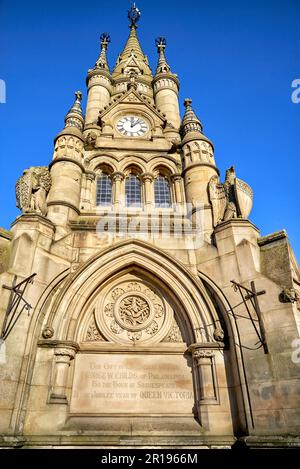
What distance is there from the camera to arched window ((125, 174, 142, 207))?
543 inches

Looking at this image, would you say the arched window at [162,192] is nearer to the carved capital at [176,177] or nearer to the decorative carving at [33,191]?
the carved capital at [176,177]

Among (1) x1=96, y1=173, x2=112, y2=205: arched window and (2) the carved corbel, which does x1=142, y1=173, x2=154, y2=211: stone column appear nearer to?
(1) x1=96, y1=173, x2=112, y2=205: arched window

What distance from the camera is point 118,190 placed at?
1381 centimetres

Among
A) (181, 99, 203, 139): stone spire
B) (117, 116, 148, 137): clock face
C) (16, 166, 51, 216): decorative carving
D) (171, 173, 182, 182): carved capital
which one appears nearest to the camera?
(16, 166, 51, 216): decorative carving

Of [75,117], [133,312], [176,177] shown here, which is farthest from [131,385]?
[75,117]

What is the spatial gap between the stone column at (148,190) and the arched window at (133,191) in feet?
1.22

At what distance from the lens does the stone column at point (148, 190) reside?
13492 millimetres

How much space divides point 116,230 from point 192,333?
411 centimetres

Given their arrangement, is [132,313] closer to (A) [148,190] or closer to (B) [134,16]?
(A) [148,190]

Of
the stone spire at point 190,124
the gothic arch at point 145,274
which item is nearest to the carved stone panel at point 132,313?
the gothic arch at point 145,274

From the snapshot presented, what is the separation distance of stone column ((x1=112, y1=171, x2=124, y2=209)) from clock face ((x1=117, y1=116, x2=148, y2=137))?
10.9 feet

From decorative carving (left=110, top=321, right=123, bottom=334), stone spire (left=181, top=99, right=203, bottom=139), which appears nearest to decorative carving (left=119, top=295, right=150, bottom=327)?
decorative carving (left=110, top=321, right=123, bottom=334)

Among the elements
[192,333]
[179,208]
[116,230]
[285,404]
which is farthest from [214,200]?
[285,404]

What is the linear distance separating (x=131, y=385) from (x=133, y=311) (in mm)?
2133
